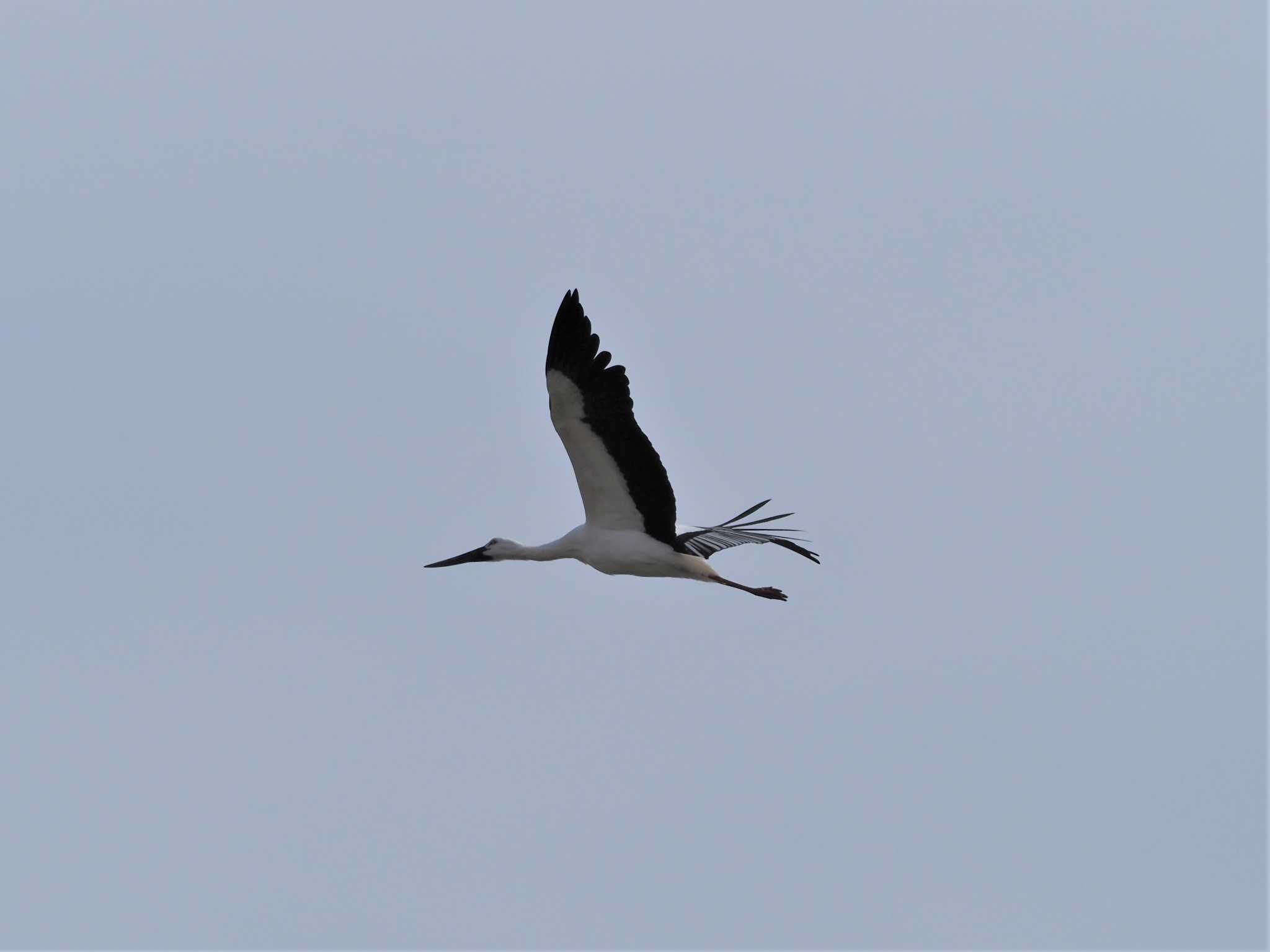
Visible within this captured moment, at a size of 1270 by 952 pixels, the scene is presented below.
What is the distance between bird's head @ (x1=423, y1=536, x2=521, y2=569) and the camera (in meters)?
28.8

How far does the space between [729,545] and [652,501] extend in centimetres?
175

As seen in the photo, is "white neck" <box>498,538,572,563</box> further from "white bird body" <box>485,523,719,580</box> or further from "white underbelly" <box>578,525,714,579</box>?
"white underbelly" <box>578,525,714,579</box>

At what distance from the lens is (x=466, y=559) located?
96.1ft

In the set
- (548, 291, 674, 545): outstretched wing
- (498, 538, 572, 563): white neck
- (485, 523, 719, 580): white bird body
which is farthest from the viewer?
(498, 538, 572, 563): white neck

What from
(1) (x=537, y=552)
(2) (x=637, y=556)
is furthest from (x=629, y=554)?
(1) (x=537, y=552)

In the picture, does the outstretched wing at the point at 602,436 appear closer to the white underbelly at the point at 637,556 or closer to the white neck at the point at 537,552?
the white underbelly at the point at 637,556

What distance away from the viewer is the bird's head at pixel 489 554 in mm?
28797

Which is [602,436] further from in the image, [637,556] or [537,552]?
[537,552]

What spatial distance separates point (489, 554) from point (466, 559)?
16.5 inches

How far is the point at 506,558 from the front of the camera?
28.9m

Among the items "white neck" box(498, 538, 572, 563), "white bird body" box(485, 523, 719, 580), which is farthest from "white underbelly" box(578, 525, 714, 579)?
"white neck" box(498, 538, 572, 563)

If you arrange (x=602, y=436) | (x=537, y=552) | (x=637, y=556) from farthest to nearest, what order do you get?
(x=537, y=552) → (x=637, y=556) → (x=602, y=436)

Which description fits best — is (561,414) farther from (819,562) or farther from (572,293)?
(819,562)

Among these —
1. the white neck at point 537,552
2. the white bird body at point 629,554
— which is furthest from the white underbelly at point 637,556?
the white neck at point 537,552
